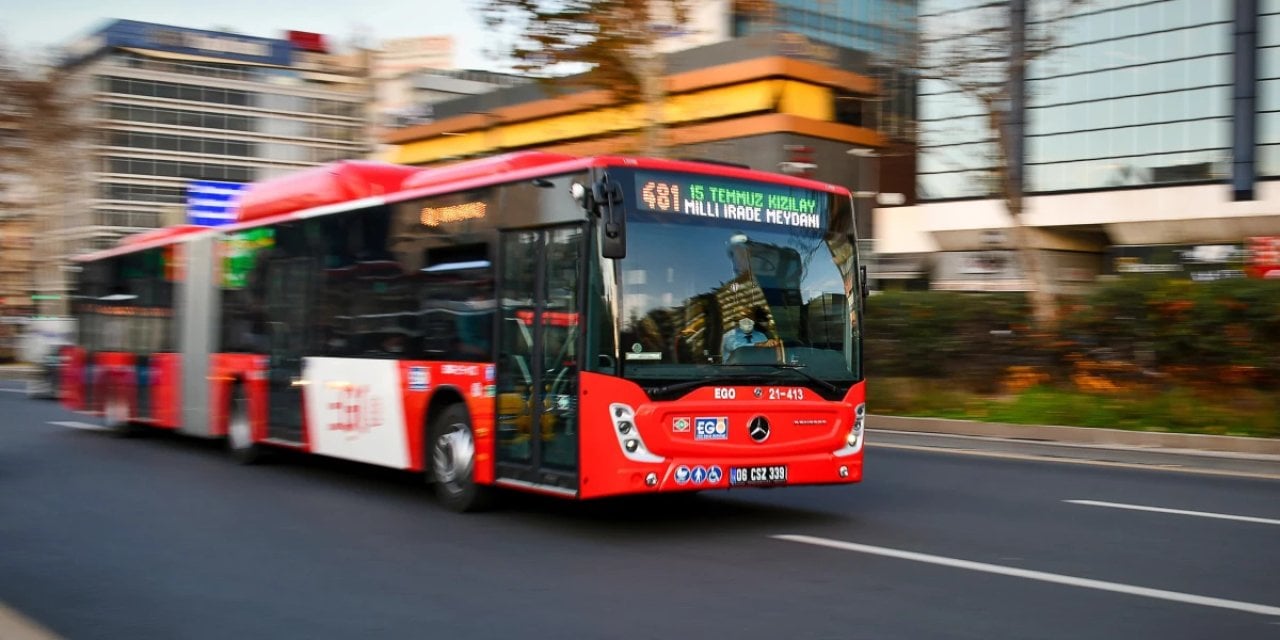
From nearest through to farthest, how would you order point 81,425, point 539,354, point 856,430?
point 539,354 < point 856,430 < point 81,425

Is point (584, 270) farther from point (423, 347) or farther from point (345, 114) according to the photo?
point (345, 114)

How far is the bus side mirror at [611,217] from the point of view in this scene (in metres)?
9.13

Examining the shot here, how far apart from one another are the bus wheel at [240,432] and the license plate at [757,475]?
729cm

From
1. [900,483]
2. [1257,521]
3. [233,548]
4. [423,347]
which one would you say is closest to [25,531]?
[233,548]

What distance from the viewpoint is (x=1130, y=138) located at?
1912 inches

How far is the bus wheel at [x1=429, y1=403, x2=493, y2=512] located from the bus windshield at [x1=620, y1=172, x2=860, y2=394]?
218cm

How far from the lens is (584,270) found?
952cm

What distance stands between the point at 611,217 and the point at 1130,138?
4365 centimetres

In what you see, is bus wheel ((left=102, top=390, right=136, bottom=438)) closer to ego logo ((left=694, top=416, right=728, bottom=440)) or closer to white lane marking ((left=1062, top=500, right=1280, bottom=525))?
ego logo ((left=694, top=416, right=728, bottom=440))

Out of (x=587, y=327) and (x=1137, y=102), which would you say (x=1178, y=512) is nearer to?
(x=587, y=327)

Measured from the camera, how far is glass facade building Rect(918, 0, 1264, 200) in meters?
45.6

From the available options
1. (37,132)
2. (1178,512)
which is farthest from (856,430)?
(37,132)

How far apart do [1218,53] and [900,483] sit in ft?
128

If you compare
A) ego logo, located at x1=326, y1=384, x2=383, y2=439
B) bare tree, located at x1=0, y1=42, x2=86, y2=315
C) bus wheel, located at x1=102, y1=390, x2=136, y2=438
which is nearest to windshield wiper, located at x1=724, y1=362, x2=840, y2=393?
ego logo, located at x1=326, y1=384, x2=383, y2=439
